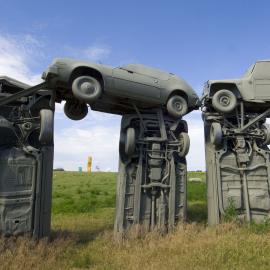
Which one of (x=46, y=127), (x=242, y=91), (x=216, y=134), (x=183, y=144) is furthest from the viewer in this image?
(x=242, y=91)

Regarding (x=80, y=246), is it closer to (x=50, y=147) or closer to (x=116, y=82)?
(x=50, y=147)

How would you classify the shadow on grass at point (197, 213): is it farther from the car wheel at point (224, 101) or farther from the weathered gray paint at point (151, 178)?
the car wheel at point (224, 101)

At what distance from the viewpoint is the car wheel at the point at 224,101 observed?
36.9 feet

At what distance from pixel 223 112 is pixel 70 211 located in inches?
344

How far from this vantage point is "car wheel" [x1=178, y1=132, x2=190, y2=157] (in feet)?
35.1

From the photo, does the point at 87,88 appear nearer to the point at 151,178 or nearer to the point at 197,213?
the point at 151,178

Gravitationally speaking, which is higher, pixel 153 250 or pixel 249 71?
pixel 249 71

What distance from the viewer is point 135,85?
10391 mm

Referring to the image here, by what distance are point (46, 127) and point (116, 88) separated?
2.38m

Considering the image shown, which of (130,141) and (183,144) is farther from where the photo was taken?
(183,144)

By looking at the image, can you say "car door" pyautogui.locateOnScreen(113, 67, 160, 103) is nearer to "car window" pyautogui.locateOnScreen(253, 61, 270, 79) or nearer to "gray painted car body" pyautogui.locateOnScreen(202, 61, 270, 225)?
"gray painted car body" pyautogui.locateOnScreen(202, 61, 270, 225)

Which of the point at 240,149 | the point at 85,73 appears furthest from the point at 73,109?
the point at 240,149

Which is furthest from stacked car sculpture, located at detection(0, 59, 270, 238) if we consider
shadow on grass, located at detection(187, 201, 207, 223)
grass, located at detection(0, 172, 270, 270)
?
shadow on grass, located at detection(187, 201, 207, 223)

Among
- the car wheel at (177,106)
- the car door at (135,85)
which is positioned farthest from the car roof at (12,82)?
the car wheel at (177,106)
